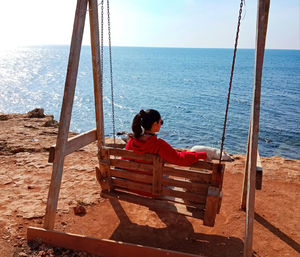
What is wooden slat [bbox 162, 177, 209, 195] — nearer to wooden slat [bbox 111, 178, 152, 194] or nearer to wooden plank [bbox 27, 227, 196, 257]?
wooden slat [bbox 111, 178, 152, 194]

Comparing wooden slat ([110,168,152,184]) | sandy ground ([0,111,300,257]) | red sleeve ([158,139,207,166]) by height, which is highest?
red sleeve ([158,139,207,166])

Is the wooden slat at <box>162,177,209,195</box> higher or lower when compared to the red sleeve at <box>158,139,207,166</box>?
lower

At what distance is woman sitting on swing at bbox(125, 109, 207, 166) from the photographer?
348cm

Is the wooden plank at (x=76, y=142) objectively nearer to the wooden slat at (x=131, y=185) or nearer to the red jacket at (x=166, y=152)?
the wooden slat at (x=131, y=185)

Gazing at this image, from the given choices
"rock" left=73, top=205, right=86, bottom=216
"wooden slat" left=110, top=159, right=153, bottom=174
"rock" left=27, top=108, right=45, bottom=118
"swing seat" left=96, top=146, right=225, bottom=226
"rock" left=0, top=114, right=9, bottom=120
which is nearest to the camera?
"swing seat" left=96, top=146, right=225, bottom=226

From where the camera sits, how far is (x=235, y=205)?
16.9 ft

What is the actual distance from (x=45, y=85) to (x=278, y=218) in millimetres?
46704

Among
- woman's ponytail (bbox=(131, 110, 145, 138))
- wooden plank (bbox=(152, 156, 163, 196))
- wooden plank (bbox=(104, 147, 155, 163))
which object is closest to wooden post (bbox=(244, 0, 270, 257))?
wooden plank (bbox=(152, 156, 163, 196))

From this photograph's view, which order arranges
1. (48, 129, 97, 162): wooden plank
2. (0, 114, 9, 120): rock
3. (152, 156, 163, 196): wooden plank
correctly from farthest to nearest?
(0, 114, 9, 120): rock, (48, 129, 97, 162): wooden plank, (152, 156, 163, 196): wooden plank

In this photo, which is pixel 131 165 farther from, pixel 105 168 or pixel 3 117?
pixel 3 117

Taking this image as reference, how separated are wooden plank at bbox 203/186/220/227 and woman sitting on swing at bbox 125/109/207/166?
0.41m

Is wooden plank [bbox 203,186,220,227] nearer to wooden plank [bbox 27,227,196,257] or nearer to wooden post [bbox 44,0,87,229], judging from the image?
wooden plank [bbox 27,227,196,257]

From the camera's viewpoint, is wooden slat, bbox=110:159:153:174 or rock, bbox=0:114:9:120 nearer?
wooden slat, bbox=110:159:153:174

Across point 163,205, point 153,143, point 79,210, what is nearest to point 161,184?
point 163,205
